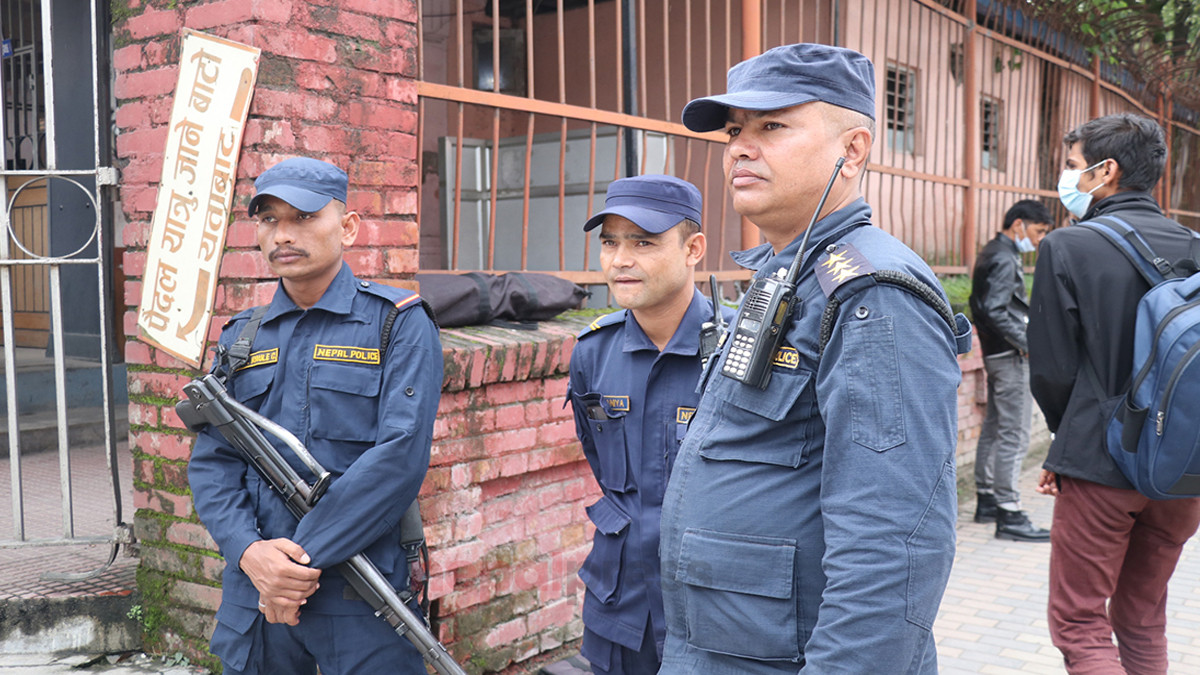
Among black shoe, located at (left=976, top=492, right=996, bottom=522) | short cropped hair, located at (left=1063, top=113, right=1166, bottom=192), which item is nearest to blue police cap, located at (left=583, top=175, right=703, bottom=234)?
short cropped hair, located at (left=1063, top=113, right=1166, bottom=192)

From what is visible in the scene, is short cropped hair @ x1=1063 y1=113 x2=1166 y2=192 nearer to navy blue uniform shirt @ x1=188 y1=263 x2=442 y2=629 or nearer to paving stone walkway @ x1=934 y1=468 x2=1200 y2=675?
paving stone walkway @ x1=934 y1=468 x2=1200 y2=675

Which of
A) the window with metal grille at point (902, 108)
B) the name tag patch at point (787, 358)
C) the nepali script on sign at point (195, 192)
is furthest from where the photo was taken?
the window with metal grille at point (902, 108)

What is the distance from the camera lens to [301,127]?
3.01 m

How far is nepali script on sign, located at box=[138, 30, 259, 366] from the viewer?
2.93 m

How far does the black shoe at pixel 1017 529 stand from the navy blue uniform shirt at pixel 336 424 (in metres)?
4.42

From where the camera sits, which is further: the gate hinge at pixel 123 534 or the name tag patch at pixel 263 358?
the gate hinge at pixel 123 534

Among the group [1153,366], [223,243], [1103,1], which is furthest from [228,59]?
[1103,1]

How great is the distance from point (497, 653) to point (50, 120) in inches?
95.2

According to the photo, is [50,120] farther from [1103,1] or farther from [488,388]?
[1103,1]

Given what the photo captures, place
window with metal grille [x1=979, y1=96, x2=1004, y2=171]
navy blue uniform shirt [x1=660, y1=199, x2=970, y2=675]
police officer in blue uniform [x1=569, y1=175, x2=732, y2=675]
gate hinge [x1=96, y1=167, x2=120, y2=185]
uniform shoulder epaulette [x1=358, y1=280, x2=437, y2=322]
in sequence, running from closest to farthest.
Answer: navy blue uniform shirt [x1=660, y1=199, x2=970, y2=675], police officer in blue uniform [x1=569, y1=175, x2=732, y2=675], uniform shoulder epaulette [x1=358, y1=280, x2=437, y2=322], gate hinge [x1=96, y1=167, x2=120, y2=185], window with metal grille [x1=979, y1=96, x2=1004, y2=171]

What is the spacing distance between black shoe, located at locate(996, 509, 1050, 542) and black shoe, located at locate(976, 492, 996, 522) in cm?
29

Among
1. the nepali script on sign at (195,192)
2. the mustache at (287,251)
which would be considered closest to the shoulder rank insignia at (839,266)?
the mustache at (287,251)

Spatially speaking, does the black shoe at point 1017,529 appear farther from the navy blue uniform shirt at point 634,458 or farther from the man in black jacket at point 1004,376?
the navy blue uniform shirt at point 634,458

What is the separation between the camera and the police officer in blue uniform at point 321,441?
229 centimetres
